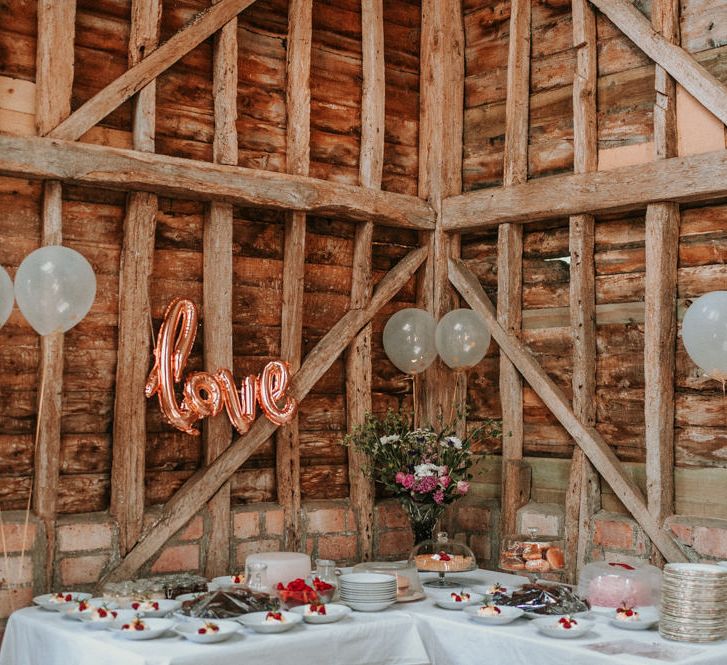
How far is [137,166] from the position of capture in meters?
5.15

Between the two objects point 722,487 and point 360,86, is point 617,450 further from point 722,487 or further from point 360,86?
point 360,86

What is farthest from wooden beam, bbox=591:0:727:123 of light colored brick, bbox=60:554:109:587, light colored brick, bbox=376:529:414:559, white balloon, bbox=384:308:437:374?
light colored brick, bbox=60:554:109:587

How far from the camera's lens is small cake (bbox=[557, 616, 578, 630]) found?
411cm

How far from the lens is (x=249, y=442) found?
5.57m

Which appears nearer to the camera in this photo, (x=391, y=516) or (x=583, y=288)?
(x=583, y=288)

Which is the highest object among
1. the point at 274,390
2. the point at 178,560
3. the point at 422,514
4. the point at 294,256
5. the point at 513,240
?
the point at 513,240

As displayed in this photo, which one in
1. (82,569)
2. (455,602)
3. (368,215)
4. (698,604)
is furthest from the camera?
(368,215)

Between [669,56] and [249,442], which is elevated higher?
[669,56]

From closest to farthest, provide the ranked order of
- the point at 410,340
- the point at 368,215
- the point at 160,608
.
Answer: the point at 160,608 → the point at 410,340 → the point at 368,215

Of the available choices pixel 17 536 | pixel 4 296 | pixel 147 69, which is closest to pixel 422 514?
pixel 17 536

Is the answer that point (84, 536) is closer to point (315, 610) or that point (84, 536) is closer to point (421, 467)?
point (315, 610)

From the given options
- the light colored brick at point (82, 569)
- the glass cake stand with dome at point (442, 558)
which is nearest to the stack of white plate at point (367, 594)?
the glass cake stand with dome at point (442, 558)

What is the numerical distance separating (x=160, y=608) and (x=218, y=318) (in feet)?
5.51

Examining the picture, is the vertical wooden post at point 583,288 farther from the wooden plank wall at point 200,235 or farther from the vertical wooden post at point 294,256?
the vertical wooden post at point 294,256
